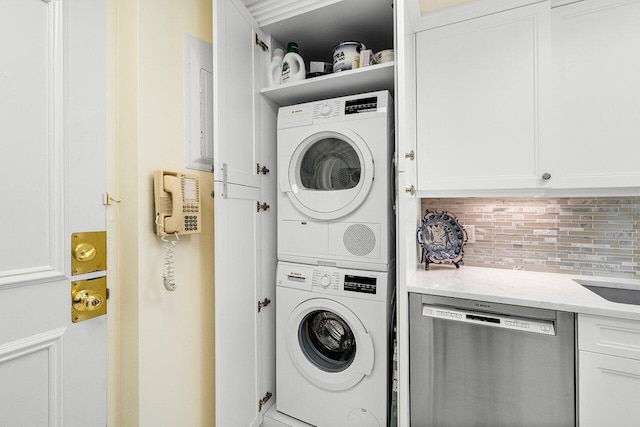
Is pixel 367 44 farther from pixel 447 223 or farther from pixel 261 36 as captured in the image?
pixel 447 223

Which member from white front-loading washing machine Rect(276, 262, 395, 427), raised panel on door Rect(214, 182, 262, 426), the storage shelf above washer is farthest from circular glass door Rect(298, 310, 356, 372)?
the storage shelf above washer

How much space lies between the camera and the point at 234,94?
139cm

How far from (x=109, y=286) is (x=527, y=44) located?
224cm

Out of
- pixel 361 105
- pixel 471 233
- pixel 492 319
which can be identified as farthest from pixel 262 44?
pixel 492 319

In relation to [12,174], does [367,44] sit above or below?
above

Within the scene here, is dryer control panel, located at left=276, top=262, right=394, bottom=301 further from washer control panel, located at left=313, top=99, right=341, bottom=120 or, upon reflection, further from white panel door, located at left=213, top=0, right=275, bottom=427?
washer control panel, located at left=313, top=99, right=341, bottom=120

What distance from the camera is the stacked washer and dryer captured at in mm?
1491

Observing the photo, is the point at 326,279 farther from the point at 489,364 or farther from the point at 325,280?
the point at 489,364

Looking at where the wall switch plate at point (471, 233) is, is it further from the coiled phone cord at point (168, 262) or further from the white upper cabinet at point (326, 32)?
the coiled phone cord at point (168, 262)

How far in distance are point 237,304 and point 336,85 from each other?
130cm

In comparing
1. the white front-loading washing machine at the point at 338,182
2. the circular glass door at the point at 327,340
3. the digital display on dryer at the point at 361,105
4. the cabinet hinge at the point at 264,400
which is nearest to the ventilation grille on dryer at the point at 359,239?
the white front-loading washing machine at the point at 338,182

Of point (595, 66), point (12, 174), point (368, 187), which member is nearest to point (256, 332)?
point (368, 187)

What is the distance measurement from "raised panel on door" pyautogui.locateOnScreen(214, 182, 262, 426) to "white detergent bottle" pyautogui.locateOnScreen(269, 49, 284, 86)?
671mm

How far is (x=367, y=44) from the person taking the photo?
1921mm
